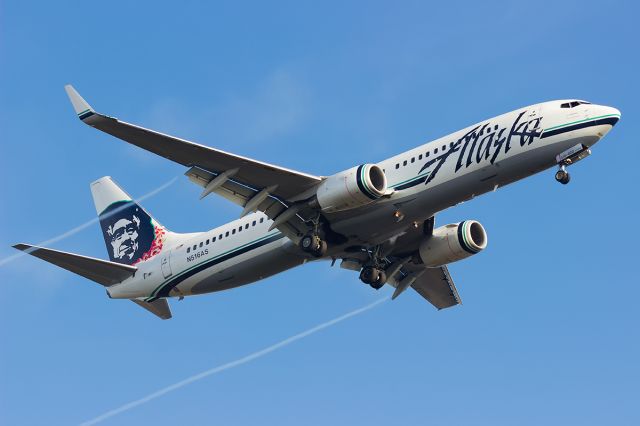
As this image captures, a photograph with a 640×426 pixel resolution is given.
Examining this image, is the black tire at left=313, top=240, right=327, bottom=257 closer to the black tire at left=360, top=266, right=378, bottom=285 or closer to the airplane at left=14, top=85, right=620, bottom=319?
the airplane at left=14, top=85, right=620, bottom=319

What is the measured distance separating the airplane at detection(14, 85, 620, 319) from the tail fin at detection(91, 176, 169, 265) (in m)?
1.79

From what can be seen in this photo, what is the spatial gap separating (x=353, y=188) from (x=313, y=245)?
338 cm

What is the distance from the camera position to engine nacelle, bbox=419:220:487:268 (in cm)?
4791

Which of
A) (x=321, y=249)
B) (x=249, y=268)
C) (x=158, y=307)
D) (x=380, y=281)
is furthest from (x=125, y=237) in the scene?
(x=380, y=281)

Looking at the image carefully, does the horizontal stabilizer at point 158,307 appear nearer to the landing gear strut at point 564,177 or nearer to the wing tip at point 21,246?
the wing tip at point 21,246

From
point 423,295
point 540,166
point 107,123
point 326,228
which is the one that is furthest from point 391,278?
point 107,123

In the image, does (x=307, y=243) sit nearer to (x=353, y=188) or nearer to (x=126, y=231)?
(x=353, y=188)

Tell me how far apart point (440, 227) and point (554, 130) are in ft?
28.1

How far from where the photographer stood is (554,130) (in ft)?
138

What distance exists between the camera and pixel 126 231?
53.2 meters

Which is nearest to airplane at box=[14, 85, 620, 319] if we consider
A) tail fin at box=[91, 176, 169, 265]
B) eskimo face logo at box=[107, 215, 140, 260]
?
tail fin at box=[91, 176, 169, 265]

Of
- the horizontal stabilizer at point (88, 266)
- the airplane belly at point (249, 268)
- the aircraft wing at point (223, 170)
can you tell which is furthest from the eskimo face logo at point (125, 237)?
the aircraft wing at point (223, 170)

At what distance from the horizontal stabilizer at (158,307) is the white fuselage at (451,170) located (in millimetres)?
5253

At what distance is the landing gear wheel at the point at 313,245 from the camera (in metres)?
44.0
